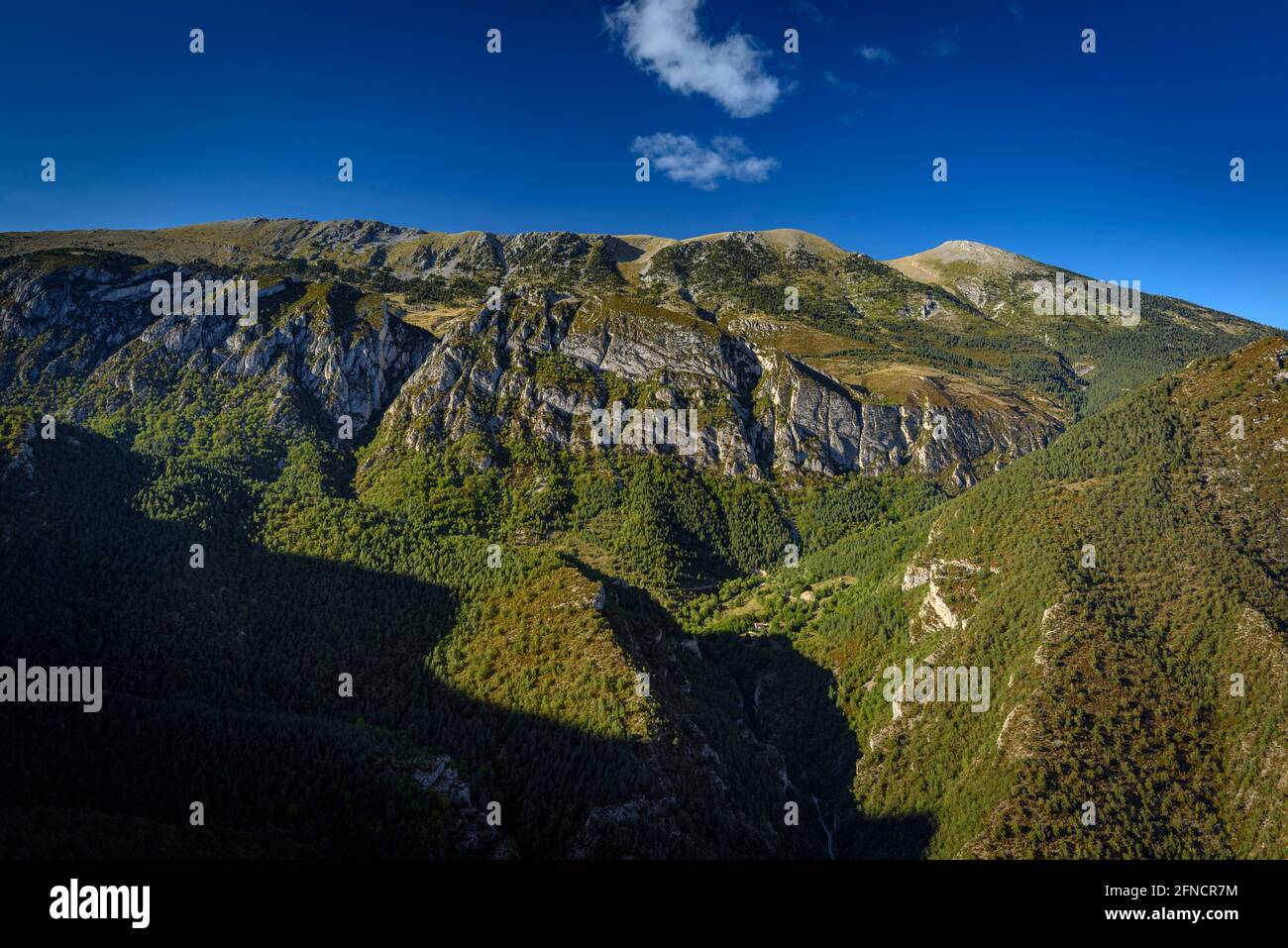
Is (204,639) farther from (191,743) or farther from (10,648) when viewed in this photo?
(191,743)

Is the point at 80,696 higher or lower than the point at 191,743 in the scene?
higher

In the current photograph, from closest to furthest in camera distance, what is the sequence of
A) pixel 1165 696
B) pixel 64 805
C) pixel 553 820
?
1. pixel 64 805
2. pixel 553 820
3. pixel 1165 696

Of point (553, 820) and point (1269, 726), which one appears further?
point (1269, 726)

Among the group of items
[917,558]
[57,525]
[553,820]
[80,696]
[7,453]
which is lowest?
[553,820]

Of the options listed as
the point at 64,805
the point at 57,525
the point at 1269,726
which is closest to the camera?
the point at 64,805

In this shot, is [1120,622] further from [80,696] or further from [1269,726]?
[80,696]

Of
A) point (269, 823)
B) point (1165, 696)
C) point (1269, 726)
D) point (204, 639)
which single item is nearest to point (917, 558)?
point (1165, 696)
